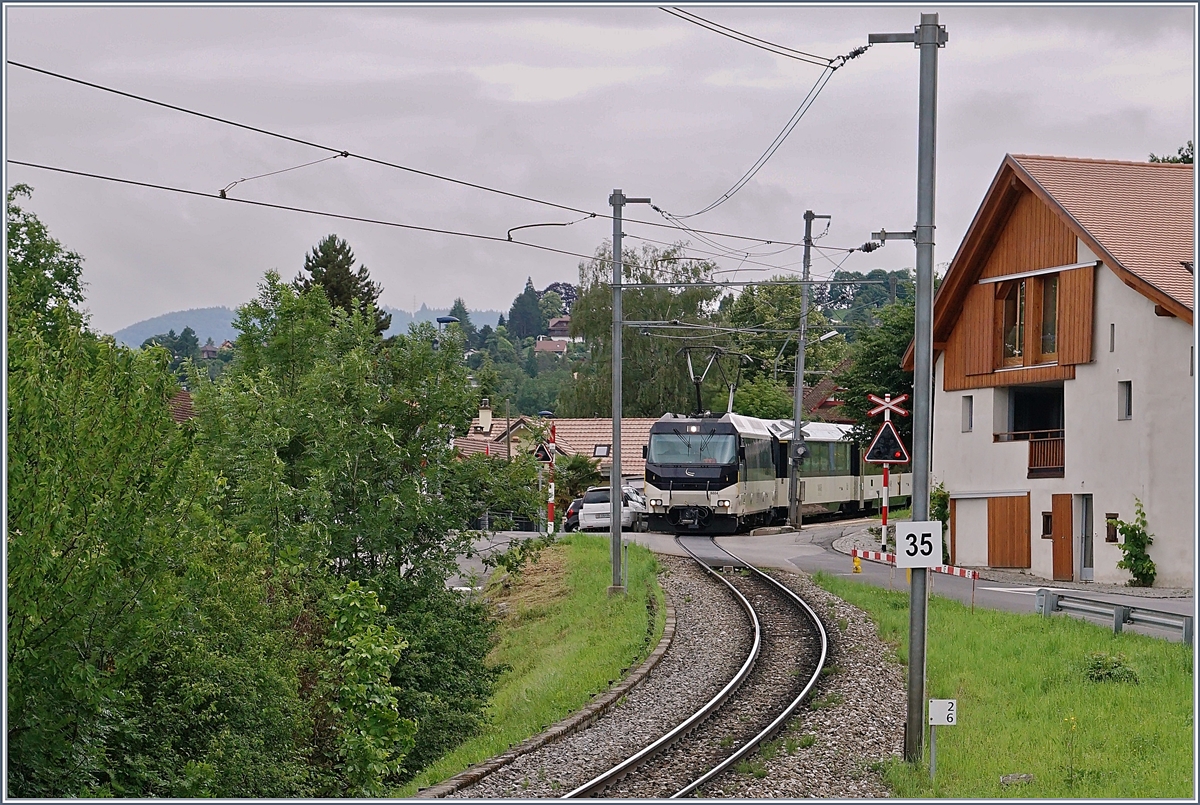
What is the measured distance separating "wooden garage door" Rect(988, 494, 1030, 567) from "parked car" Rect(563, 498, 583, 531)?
17.7 m

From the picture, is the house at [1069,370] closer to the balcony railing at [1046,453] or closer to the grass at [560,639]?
the balcony railing at [1046,453]

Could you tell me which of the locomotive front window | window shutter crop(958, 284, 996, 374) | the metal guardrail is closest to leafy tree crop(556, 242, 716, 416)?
the locomotive front window

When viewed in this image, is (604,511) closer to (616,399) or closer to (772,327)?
(616,399)

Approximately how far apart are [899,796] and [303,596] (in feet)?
26.6

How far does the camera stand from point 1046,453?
97.5 ft

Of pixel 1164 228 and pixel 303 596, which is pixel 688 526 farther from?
pixel 303 596

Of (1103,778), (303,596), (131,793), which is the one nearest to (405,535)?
(303,596)

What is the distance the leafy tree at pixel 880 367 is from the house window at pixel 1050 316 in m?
11.2

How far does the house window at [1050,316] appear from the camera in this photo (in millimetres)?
29391

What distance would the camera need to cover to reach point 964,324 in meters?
32.7

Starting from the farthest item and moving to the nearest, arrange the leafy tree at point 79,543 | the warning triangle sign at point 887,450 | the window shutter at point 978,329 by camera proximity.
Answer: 1. the window shutter at point 978,329
2. the warning triangle sign at point 887,450
3. the leafy tree at point 79,543

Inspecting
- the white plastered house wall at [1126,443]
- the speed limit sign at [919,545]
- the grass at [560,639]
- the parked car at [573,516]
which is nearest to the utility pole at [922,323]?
the speed limit sign at [919,545]

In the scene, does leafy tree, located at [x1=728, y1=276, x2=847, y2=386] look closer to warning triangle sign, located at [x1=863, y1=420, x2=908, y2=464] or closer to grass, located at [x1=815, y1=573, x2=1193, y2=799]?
warning triangle sign, located at [x1=863, y1=420, x2=908, y2=464]

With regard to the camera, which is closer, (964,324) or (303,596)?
(303,596)
